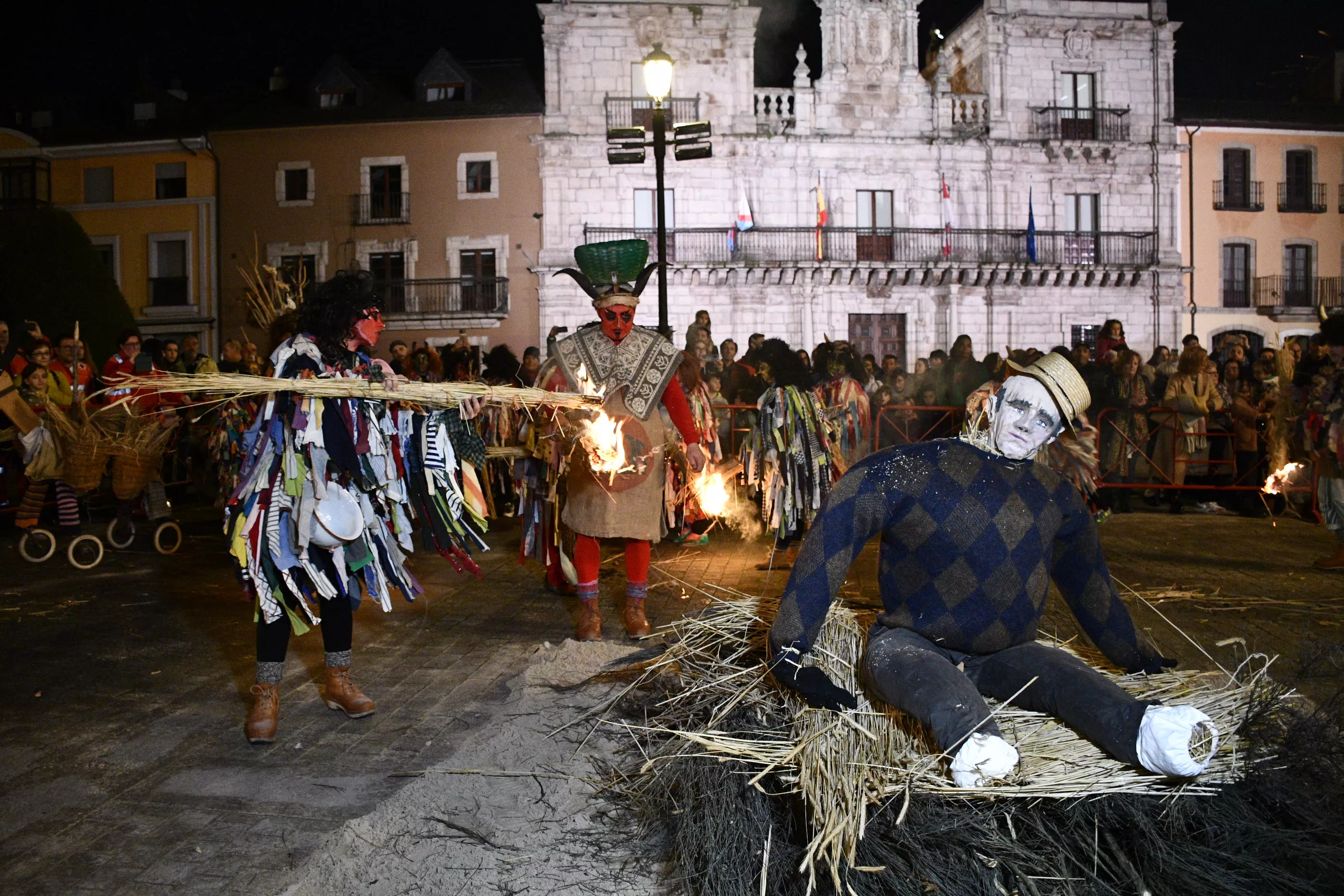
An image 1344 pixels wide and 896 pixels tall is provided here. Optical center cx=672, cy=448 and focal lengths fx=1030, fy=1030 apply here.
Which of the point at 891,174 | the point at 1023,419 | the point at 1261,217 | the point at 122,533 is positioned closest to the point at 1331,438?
the point at 1023,419

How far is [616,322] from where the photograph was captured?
19.1ft

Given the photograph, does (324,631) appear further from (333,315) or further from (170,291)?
(170,291)

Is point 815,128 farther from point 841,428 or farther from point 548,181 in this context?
point 841,428

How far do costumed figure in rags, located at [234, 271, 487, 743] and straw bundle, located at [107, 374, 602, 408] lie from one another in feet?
0.22

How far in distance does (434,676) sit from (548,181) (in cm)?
2573

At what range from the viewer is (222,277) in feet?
105

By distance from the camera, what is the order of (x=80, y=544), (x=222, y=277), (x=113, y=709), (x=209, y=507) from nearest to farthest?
(x=113, y=709)
(x=80, y=544)
(x=209, y=507)
(x=222, y=277)

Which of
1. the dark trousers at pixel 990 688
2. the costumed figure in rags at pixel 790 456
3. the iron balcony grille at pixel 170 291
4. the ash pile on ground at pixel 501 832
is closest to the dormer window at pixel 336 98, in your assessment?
the iron balcony grille at pixel 170 291

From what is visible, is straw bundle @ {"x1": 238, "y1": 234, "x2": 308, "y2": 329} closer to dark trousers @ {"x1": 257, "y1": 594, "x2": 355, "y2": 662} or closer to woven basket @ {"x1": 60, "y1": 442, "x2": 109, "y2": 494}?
dark trousers @ {"x1": 257, "y1": 594, "x2": 355, "y2": 662}

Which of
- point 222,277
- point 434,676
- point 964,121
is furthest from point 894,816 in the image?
point 222,277

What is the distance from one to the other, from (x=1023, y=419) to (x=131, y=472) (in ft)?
26.1

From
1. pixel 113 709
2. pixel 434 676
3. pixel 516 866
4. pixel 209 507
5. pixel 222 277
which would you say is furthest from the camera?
pixel 222 277

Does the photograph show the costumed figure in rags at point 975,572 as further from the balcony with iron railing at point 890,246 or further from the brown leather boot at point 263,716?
the balcony with iron railing at point 890,246

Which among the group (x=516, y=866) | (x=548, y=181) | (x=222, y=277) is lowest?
(x=516, y=866)
